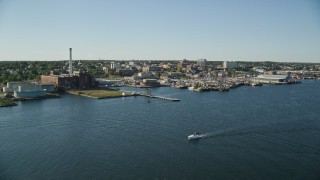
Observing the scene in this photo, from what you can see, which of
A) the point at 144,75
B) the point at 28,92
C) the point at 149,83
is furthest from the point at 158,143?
the point at 144,75

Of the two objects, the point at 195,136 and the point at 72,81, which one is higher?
the point at 72,81

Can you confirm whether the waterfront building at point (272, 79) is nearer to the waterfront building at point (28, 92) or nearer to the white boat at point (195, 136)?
the waterfront building at point (28, 92)

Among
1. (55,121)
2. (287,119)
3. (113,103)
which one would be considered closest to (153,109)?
(113,103)

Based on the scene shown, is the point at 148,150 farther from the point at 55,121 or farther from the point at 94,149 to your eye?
the point at 55,121

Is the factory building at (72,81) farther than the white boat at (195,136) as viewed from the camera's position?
Yes

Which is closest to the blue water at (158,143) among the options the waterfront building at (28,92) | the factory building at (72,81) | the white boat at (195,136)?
the white boat at (195,136)

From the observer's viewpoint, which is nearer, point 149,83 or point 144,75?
point 149,83

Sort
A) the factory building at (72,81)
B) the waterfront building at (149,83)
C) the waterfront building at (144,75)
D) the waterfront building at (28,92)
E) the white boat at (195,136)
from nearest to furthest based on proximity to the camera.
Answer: the white boat at (195,136), the waterfront building at (28,92), the factory building at (72,81), the waterfront building at (149,83), the waterfront building at (144,75)

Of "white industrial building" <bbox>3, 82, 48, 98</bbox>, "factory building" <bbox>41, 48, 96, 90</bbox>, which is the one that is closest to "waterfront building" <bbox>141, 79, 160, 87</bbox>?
"factory building" <bbox>41, 48, 96, 90</bbox>

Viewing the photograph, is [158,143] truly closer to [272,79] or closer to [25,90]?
[25,90]
